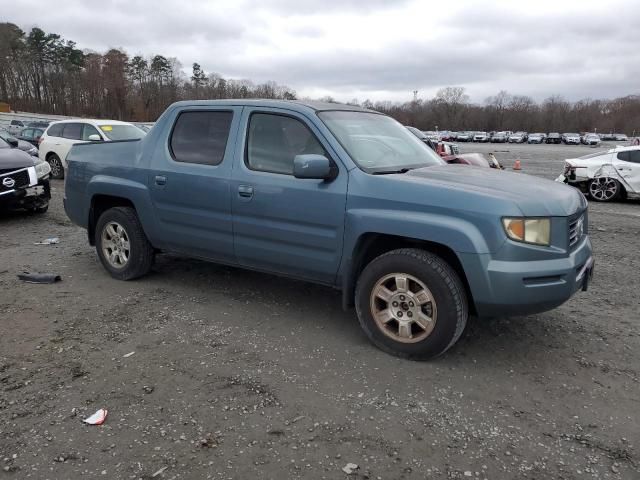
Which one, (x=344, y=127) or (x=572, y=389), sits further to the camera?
(x=344, y=127)

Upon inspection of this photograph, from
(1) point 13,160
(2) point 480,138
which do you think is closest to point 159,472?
(1) point 13,160

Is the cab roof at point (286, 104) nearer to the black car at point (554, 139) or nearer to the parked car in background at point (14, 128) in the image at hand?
the parked car in background at point (14, 128)

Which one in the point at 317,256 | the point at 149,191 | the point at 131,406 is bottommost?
the point at 131,406

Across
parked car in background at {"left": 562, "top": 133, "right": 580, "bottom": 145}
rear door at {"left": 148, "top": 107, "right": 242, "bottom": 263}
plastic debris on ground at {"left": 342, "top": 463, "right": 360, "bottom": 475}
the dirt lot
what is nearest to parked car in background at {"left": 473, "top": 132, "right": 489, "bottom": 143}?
parked car in background at {"left": 562, "top": 133, "right": 580, "bottom": 145}

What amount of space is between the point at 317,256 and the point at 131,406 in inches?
68.0

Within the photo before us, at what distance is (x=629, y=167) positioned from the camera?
12906mm

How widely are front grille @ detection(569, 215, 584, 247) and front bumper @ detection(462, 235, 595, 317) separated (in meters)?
0.20

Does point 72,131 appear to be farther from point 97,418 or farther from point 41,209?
point 97,418

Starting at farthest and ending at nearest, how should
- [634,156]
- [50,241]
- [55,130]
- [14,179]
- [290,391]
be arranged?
[55,130]
[634,156]
[14,179]
[50,241]
[290,391]

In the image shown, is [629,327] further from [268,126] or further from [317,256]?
[268,126]

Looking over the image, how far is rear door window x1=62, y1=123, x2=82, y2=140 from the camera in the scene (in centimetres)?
1416

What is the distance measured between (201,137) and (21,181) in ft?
17.1

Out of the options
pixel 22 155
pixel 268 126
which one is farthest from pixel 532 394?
pixel 22 155

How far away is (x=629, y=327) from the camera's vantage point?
176 inches
